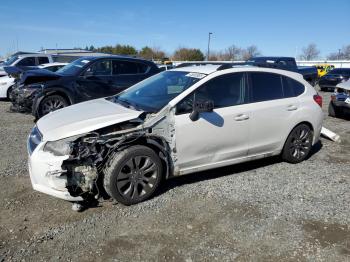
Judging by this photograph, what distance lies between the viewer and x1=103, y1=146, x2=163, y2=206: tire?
13.8ft

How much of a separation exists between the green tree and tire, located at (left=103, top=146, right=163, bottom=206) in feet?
207

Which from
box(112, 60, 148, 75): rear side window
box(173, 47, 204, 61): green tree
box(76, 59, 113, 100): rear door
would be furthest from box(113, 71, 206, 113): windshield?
box(173, 47, 204, 61): green tree

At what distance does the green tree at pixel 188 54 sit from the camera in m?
67.8

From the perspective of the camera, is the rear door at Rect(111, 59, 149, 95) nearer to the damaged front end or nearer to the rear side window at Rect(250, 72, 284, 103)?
the rear side window at Rect(250, 72, 284, 103)

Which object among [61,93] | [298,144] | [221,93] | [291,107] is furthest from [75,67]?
[298,144]

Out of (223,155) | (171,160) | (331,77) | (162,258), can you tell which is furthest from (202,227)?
(331,77)

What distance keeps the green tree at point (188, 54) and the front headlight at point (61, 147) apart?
63.5 meters

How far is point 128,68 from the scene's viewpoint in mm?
10062

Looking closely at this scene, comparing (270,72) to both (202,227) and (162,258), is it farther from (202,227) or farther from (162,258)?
(162,258)

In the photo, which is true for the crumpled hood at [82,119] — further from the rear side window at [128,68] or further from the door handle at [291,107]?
the rear side window at [128,68]

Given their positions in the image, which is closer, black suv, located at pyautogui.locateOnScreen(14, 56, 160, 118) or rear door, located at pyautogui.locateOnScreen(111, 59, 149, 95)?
black suv, located at pyautogui.locateOnScreen(14, 56, 160, 118)

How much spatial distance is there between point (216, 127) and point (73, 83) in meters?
5.40

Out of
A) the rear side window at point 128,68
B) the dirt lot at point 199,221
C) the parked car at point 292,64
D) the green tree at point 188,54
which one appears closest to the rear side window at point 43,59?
the rear side window at point 128,68

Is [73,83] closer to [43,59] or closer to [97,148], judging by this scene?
[97,148]
